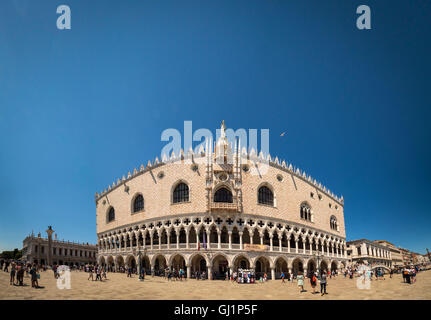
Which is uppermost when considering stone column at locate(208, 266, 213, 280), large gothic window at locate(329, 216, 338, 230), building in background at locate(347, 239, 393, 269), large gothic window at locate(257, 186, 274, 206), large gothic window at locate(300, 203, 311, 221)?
large gothic window at locate(257, 186, 274, 206)

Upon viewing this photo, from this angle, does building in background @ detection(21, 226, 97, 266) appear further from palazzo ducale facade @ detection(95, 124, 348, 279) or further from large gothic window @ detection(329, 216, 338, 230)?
large gothic window @ detection(329, 216, 338, 230)

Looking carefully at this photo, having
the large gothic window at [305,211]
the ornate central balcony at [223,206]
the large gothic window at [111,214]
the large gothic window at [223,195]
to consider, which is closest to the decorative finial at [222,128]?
the large gothic window at [223,195]

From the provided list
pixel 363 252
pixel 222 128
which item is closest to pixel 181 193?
pixel 222 128

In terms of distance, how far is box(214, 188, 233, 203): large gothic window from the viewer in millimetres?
37688

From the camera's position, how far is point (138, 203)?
44.6 metres

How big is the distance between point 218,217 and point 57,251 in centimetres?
6036

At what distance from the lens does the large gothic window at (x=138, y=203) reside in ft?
144

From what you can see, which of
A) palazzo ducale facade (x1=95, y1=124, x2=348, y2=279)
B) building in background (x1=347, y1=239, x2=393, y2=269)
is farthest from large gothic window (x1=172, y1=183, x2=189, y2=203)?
building in background (x1=347, y1=239, x2=393, y2=269)

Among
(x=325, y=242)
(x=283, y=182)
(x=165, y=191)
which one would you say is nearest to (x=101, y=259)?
(x=165, y=191)

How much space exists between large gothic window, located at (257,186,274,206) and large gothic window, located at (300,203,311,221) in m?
8.01

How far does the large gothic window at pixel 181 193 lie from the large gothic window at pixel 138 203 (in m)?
7.61

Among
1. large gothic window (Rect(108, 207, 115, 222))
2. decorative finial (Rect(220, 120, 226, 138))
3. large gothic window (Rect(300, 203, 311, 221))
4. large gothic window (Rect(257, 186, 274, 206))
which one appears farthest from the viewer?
large gothic window (Rect(108, 207, 115, 222))

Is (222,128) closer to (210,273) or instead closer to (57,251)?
→ (210,273)
